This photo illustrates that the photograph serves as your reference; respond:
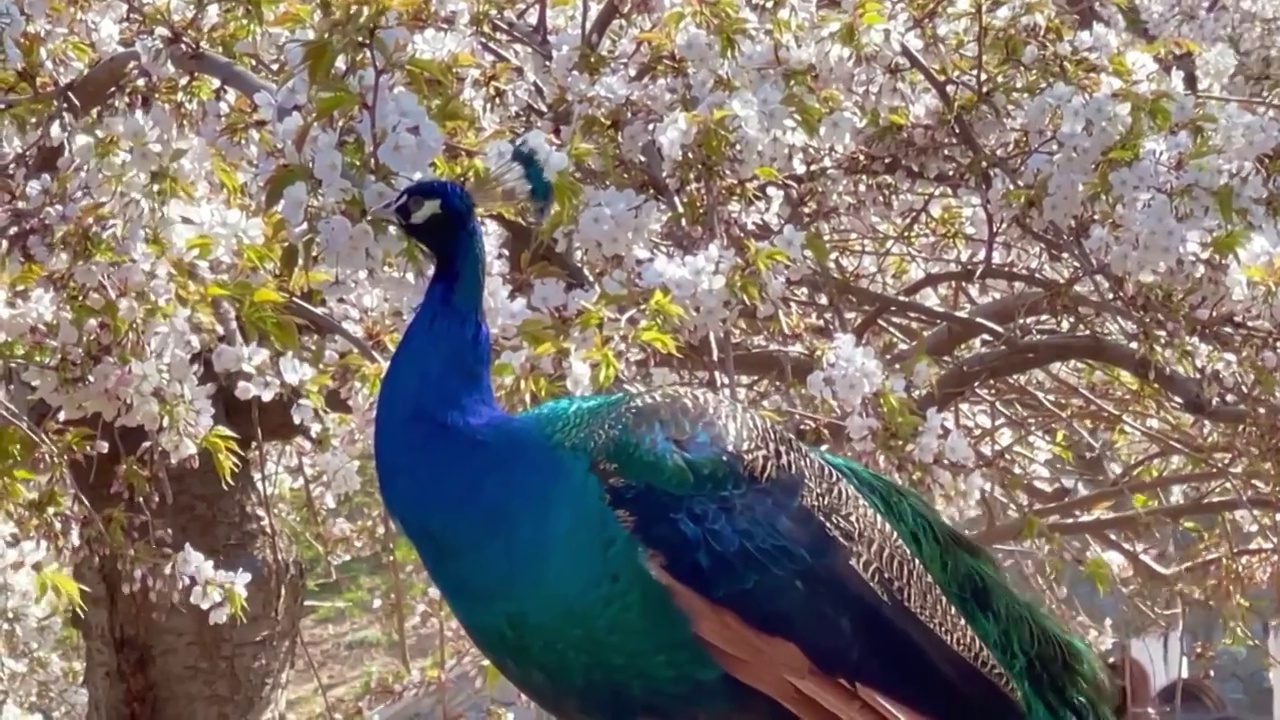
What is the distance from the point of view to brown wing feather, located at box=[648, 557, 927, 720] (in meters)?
1.99

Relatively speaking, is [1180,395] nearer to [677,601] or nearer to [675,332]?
[675,332]

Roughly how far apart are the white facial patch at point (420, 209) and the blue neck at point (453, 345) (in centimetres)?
8

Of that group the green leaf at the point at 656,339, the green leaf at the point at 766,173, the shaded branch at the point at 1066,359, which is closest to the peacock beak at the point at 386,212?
the green leaf at the point at 656,339

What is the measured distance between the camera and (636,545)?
198 centimetres

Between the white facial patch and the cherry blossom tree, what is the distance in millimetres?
45

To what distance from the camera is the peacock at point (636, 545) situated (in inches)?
78.0

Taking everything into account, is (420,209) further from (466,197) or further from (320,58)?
(320,58)

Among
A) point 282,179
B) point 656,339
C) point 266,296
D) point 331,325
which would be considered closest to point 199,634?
point 331,325

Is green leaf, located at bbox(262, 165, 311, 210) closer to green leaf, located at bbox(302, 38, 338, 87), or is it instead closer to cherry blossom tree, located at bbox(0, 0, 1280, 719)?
cherry blossom tree, located at bbox(0, 0, 1280, 719)

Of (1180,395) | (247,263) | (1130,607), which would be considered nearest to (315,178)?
(247,263)

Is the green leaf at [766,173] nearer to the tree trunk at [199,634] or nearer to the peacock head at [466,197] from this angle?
the peacock head at [466,197]

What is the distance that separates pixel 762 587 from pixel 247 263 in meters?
1.10

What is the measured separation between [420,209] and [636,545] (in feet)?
1.72

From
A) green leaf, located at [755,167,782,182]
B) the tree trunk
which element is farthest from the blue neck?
the tree trunk
